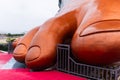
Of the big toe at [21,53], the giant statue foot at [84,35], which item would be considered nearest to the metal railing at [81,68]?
the giant statue foot at [84,35]

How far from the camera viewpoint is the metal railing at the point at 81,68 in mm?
5199

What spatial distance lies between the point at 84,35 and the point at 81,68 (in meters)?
0.85

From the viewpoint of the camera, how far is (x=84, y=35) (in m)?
5.40

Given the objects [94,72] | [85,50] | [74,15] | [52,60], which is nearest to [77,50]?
[85,50]

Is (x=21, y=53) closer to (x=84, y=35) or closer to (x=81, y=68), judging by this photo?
(x=81, y=68)

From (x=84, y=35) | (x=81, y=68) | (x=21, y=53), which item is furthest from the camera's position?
(x=21, y=53)

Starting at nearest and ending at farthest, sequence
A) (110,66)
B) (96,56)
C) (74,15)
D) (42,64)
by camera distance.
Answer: (96,56) < (110,66) < (42,64) < (74,15)

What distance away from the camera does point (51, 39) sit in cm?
639

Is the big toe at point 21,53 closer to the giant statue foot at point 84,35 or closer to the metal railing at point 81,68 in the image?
the giant statue foot at point 84,35

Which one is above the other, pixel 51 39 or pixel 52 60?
pixel 51 39

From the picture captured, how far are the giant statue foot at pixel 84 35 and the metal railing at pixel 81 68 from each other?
154mm

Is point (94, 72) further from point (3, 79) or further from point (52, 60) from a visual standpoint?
point (3, 79)

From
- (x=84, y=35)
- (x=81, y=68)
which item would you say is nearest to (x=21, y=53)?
(x=81, y=68)

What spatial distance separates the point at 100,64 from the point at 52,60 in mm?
1426
